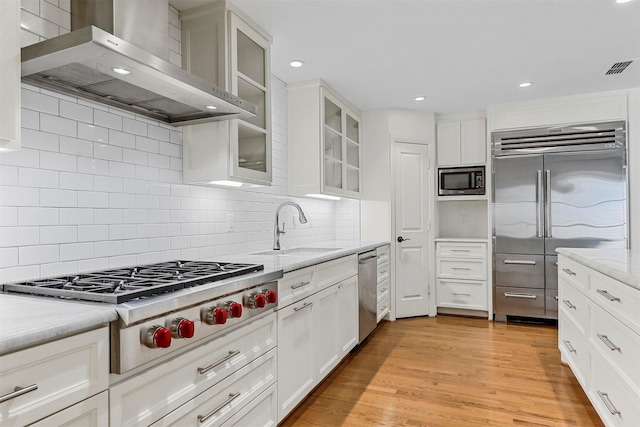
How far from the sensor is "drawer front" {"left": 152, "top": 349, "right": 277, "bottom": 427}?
140cm

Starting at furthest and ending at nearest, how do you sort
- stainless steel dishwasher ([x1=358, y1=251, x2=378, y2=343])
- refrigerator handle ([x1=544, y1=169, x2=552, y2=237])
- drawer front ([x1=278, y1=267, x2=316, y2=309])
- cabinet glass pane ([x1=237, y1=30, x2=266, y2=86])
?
refrigerator handle ([x1=544, y1=169, x2=552, y2=237]) → stainless steel dishwasher ([x1=358, y1=251, x2=378, y2=343]) → cabinet glass pane ([x1=237, y1=30, x2=266, y2=86]) → drawer front ([x1=278, y1=267, x2=316, y2=309])

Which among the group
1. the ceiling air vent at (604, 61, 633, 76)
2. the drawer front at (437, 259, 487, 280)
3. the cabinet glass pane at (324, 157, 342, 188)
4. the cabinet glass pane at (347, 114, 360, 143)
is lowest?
the drawer front at (437, 259, 487, 280)

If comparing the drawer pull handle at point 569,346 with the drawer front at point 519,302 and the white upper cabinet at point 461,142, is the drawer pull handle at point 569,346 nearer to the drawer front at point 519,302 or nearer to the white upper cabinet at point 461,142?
the drawer front at point 519,302

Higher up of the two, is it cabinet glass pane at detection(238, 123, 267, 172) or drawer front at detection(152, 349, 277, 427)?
cabinet glass pane at detection(238, 123, 267, 172)

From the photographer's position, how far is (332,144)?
3811mm

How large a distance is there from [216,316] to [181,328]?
0.18m

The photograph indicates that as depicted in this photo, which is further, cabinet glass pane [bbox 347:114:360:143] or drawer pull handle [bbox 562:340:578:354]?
cabinet glass pane [bbox 347:114:360:143]

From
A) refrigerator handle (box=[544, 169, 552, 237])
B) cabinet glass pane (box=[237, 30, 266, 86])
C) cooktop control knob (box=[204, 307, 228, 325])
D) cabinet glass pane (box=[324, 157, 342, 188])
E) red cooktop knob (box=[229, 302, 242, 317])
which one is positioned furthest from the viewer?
refrigerator handle (box=[544, 169, 552, 237])

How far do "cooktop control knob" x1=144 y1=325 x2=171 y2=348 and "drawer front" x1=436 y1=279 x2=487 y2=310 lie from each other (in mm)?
4029

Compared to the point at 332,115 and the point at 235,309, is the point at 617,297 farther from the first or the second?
the point at 332,115

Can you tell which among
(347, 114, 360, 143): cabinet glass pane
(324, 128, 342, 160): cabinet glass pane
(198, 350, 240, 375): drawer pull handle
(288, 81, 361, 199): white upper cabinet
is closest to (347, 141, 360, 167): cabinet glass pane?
(347, 114, 360, 143): cabinet glass pane

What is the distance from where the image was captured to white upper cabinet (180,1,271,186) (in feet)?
7.44

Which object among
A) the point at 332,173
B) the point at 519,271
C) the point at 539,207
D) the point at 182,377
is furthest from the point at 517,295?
the point at 182,377

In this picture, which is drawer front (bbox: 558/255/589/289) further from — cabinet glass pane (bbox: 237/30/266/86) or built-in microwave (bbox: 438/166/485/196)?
cabinet glass pane (bbox: 237/30/266/86)
